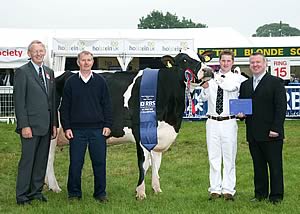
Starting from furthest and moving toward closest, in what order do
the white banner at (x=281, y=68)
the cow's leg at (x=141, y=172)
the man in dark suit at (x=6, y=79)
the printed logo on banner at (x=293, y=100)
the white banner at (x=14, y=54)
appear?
the man in dark suit at (x=6, y=79) → the white banner at (x=14, y=54) → the white banner at (x=281, y=68) → the printed logo on banner at (x=293, y=100) → the cow's leg at (x=141, y=172)

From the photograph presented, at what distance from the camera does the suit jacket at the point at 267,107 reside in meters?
6.50

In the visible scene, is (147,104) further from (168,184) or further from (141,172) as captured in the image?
(168,184)

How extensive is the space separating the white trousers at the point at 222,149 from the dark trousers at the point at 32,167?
215 centimetres

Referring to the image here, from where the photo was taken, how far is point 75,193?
7.02 meters

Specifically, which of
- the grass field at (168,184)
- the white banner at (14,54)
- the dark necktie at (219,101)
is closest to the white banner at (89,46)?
the white banner at (14,54)

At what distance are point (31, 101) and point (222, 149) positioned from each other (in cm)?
252

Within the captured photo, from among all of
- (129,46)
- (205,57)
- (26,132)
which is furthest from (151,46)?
(26,132)

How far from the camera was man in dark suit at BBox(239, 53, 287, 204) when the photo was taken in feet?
21.4

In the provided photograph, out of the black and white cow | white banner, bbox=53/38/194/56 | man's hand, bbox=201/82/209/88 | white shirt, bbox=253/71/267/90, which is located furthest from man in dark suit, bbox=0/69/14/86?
white shirt, bbox=253/71/267/90

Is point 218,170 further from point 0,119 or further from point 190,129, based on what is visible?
point 0,119

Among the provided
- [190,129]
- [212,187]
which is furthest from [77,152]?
[190,129]

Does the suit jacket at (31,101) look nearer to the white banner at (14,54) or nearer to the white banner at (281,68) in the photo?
the white banner at (281,68)

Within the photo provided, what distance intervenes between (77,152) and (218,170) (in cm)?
185

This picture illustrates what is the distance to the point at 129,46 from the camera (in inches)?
743
